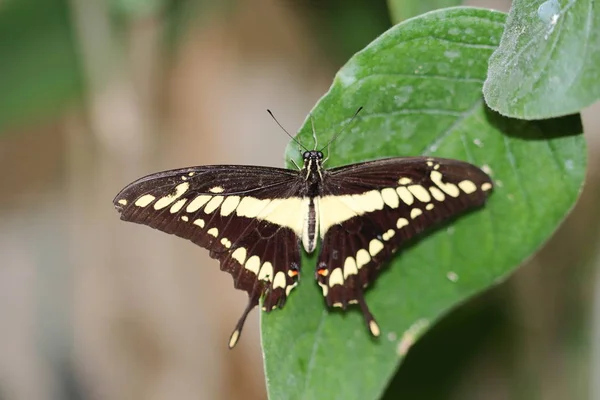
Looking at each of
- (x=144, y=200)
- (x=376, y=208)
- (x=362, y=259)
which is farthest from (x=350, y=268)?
(x=144, y=200)

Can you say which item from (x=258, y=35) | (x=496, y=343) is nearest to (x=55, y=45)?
(x=258, y=35)

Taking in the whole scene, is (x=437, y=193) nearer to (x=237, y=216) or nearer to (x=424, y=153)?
(x=424, y=153)

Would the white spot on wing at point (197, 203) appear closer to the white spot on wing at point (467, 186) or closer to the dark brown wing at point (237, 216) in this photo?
the dark brown wing at point (237, 216)

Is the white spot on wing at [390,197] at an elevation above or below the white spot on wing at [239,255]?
below

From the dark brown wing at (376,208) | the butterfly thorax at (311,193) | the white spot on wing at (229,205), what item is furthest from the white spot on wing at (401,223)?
the white spot on wing at (229,205)

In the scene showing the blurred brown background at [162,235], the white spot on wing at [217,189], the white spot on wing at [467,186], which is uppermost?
the white spot on wing at [217,189]

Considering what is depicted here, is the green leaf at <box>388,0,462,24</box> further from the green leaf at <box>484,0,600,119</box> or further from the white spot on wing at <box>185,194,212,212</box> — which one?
the white spot on wing at <box>185,194,212,212</box>
